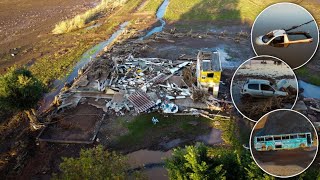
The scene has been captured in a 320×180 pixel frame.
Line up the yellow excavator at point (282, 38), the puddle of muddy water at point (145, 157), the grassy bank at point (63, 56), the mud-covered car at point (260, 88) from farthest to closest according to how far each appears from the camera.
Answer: the grassy bank at point (63, 56)
the puddle of muddy water at point (145, 157)
the mud-covered car at point (260, 88)
the yellow excavator at point (282, 38)

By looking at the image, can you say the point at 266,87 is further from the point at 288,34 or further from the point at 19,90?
the point at 19,90

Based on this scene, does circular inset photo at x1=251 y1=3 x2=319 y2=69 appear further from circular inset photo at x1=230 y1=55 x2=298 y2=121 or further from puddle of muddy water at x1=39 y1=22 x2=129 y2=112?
puddle of muddy water at x1=39 y1=22 x2=129 y2=112

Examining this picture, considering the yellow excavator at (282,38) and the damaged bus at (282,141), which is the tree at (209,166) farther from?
the yellow excavator at (282,38)

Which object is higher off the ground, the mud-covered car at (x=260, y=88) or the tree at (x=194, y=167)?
the mud-covered car at (x=260, y=88)

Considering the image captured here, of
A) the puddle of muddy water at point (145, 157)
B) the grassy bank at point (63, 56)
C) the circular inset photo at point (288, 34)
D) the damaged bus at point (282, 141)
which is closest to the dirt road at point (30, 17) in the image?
the grassy bank at point (63, 56)

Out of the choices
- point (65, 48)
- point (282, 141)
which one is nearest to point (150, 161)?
point (282, 141)

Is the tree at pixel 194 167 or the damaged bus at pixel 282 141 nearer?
the damaged bus at pixel 282 141

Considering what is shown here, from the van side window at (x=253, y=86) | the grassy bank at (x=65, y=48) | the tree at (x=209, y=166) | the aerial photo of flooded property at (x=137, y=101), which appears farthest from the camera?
the grassy bank at (x=65, y=48)
